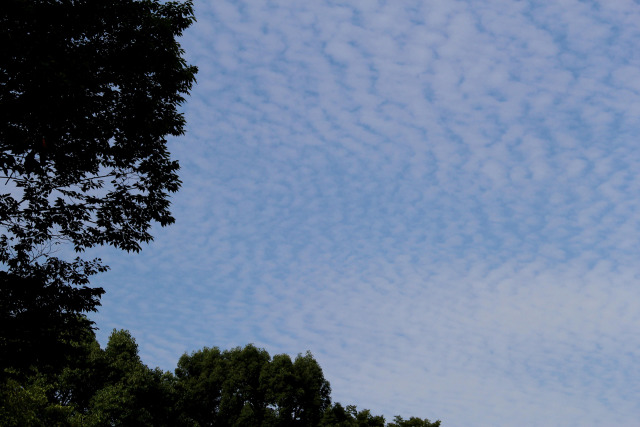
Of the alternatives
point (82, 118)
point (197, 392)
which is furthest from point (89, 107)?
point (197, 392)

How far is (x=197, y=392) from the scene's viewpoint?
5647 cm

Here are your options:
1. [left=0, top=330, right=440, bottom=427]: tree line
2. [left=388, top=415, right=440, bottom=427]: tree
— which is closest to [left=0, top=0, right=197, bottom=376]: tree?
[left=0, top=330, right=440, bottom=427]: tree line

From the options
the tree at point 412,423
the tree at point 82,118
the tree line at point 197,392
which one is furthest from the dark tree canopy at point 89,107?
the tree at point 412,423

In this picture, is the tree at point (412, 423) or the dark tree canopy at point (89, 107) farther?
the tree at point (412, 423)

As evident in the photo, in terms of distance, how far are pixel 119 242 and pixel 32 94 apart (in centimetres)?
685

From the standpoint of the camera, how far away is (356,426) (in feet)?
170

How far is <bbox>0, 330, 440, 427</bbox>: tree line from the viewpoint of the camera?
41.7 m

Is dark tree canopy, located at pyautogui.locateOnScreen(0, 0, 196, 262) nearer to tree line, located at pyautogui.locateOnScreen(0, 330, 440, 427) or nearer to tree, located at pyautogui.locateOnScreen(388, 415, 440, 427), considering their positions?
tree line, located at pyautogui.locateOnScreen(0, 330, 440, 427)

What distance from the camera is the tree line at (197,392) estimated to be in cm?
4169

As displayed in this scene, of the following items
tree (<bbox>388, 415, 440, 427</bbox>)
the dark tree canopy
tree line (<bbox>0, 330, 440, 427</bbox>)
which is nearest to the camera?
the dark tree canopy

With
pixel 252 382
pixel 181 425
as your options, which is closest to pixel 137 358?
pixel 181 425

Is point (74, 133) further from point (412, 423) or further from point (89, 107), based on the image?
point (412, 423)

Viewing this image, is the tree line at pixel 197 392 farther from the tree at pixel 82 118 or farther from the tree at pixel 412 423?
the tree at pixel 82 118

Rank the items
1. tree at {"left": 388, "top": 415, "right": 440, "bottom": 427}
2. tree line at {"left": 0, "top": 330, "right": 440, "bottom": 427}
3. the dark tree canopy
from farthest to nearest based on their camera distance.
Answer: tree at {"left": 388, "top": 415, "right": 440, "bottom": 427}, tree line at {"left": 0, "top": 330, "right": 440, "bottom": 427}, the dark tree canopy
